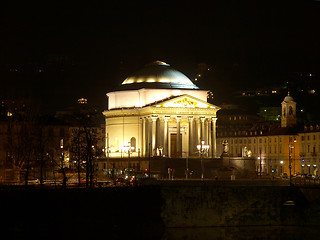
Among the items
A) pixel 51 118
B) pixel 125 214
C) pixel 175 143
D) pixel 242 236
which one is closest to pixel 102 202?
pixel 125 214

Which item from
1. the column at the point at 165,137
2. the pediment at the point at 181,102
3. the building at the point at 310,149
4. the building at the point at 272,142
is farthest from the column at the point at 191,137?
the building at the point at 310,149

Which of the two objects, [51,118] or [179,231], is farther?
[51,118]

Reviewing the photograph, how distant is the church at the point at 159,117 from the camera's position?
120m

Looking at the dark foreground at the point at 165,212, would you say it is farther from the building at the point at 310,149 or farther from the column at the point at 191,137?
the building at the point at 310,149

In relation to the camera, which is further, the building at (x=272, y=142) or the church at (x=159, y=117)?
the building at (x=272, y=142)

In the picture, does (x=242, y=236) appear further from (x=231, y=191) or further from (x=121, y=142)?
(x=121, y=142)

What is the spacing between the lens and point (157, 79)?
126 metres

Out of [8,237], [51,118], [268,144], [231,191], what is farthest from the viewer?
[268,144]

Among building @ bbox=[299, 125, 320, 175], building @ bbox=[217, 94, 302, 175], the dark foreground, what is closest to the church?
building @ bbox=[217, 94, 302, 175]

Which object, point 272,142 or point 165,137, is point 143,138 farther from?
point 272,142

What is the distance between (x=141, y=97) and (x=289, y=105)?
A: 55.3m

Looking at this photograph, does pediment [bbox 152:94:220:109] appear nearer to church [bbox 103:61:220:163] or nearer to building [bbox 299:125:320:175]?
church [bbox 103:61:220:163]

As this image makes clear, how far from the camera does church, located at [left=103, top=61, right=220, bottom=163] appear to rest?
4712 inches

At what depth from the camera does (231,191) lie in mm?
79438
